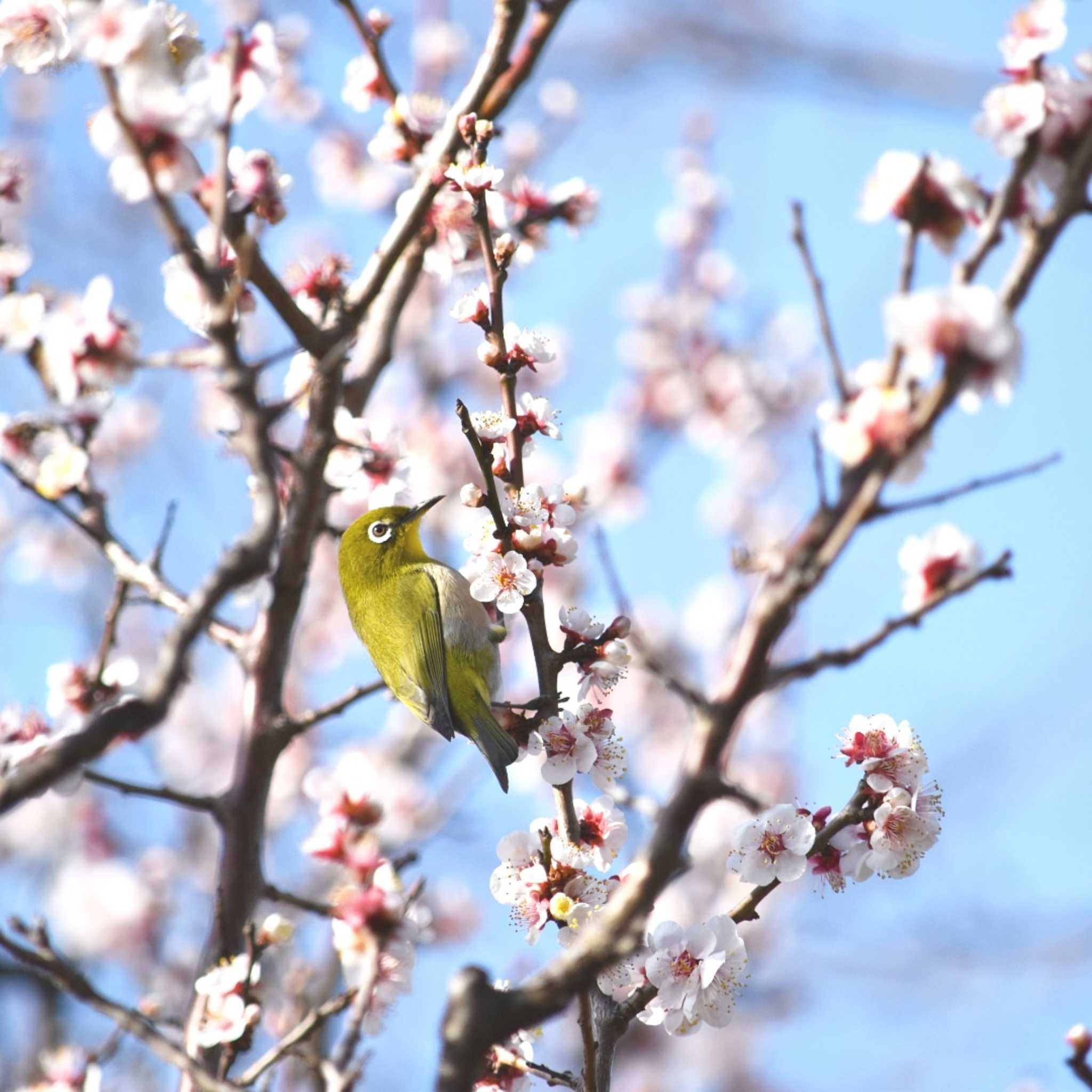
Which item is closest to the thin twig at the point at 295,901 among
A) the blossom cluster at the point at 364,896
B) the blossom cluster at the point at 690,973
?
the blossom cluster at the point at 364,896

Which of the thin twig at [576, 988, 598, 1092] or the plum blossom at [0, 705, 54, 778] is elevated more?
the plum blossom at [0, 705, 54, 778]

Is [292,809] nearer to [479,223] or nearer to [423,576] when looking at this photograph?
[423,576]

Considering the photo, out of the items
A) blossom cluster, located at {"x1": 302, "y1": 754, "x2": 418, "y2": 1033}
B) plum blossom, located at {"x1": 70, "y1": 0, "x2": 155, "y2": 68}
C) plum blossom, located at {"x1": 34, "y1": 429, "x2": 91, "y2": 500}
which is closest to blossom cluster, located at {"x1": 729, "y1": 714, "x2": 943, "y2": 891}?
blossom cluster, located at {"x1": 302, "y1": 754, "x2": 418, "y2": 1033}

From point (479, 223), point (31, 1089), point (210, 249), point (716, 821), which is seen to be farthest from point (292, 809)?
point (210, 249)

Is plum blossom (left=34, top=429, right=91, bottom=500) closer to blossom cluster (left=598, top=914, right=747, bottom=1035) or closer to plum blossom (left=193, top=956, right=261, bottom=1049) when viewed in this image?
plum blossom (left=193, top=956, right=261, bottom=1049)

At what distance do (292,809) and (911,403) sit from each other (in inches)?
299

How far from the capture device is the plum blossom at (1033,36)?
2.17 meters

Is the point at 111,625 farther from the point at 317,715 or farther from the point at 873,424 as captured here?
the point at 873,424

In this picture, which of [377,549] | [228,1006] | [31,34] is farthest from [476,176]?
[377,549]

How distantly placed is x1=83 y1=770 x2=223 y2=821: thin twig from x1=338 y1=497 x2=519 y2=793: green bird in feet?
2.82

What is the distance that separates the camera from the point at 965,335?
1729 millimetres

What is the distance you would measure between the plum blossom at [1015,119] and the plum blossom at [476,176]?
131 cm

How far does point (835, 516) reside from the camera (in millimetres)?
1762

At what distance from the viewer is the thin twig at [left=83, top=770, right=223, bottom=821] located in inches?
115
